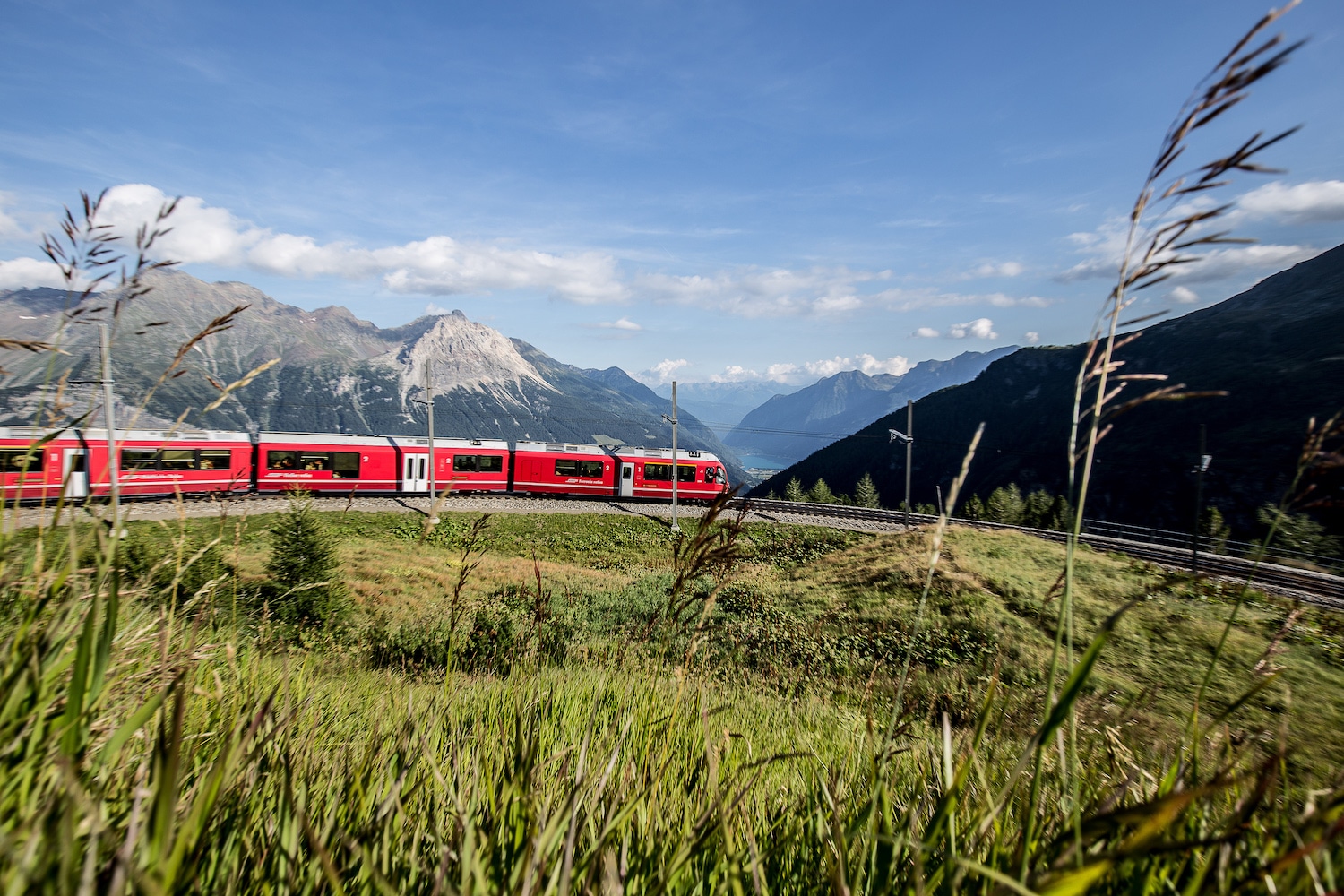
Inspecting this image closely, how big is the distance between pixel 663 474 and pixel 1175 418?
118 m

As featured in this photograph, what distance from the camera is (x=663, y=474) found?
33.5 metres

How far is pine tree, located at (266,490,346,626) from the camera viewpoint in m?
11.0

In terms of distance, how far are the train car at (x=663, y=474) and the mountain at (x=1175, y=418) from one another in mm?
35715

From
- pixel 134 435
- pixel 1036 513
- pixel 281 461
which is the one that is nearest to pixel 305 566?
pixel 281 461

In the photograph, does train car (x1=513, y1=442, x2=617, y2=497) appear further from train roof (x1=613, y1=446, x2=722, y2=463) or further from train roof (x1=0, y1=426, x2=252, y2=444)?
train roof (x1=0, y1=426, x2=252, y2=444)

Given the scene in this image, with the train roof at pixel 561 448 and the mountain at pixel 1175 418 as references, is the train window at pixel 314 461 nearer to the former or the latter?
the train roof at pixel 561 448

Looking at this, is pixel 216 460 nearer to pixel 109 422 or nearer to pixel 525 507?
pixel 525 507

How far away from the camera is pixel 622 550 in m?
25.9

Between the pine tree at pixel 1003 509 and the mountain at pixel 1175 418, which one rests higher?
the mountain at pixel 1175 418

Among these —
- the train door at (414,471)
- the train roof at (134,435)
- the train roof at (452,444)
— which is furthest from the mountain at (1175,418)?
the train roof at (134,435)

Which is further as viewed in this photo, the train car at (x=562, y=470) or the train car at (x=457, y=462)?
the train car at (x=562, y=470)

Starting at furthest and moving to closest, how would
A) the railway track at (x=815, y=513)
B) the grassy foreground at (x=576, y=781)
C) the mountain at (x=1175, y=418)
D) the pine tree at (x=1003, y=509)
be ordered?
the mountain at (x=1175, y=418) → the pine tree at (x=1003, y=509) → the railway track at (x=815, y=513) → the grassy foreground at (x=576, y=781)

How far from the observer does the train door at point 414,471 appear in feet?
98.8

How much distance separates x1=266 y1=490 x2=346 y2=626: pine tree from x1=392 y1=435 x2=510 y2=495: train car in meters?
17.2
